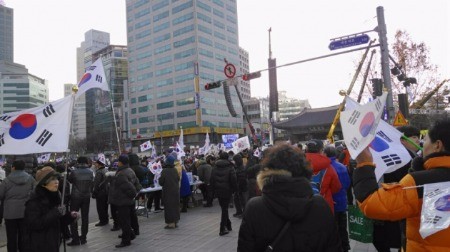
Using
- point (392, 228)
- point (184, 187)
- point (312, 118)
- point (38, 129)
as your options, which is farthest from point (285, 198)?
point (312, 118)

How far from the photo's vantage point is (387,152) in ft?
12.6

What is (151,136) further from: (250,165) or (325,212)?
(325,212)

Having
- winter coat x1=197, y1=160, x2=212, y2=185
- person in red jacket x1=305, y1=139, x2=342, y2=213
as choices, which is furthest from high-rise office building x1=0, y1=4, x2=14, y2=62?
person in red jacket x1=305, y1=139, x2=342, y2=213

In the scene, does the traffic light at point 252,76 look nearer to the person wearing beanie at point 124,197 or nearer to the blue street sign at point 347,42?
the blue street sign at point 347,42

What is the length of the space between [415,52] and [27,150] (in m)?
27.7

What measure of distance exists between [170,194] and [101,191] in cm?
231

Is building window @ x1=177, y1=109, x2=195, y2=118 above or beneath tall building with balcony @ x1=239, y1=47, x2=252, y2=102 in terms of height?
beneath

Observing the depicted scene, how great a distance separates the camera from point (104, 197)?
35.5ft

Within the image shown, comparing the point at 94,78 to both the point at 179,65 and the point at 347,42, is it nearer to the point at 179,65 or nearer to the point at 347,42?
the point at 347,42

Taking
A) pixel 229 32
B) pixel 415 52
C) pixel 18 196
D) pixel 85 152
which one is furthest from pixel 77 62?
pixel 18 196

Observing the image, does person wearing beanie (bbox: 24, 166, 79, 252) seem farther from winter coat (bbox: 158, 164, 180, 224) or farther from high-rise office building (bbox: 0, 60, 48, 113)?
high-rise office building (bbox: 0, 60, 48, 113)

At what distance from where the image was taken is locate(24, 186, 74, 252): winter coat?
4.79m

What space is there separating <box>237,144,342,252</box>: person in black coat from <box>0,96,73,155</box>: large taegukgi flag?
11.7 ft

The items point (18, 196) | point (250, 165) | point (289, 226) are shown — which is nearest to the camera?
point (289, 226)
